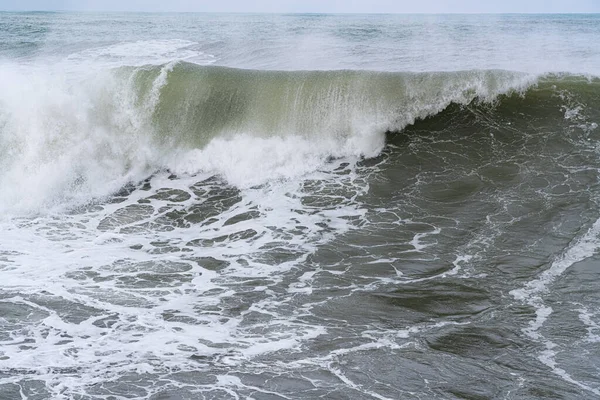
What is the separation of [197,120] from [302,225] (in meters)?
5.34

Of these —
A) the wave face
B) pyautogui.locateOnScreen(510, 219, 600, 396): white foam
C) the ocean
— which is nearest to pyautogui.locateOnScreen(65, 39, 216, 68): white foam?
the ocean

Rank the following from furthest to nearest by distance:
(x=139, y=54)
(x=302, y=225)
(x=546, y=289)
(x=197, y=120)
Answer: (x=139, y=54) → (x=197, y=120) → (x=302, y=225) → (x=546, y=289)

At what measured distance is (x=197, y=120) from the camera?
575 inches

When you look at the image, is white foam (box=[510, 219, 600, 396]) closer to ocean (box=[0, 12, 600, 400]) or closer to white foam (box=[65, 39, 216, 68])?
ocean (box=[0, 12, 600, 400])

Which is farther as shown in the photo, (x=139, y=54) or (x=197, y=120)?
(x=139, y=54)

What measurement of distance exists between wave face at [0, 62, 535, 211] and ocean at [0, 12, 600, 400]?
0.05 meters

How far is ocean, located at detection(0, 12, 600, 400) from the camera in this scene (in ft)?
20.5

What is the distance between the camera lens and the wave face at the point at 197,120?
505 inches

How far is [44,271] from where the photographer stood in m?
8.68

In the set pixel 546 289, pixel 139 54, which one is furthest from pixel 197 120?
pixel 546 289

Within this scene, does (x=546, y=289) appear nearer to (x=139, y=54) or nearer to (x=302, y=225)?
(x=302, y=225)

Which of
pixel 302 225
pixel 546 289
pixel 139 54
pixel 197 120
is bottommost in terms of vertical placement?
pixel 546 289

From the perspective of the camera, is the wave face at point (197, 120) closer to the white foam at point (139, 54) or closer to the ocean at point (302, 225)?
the ocean at point (302, 225)

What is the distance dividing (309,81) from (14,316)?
9.61m
